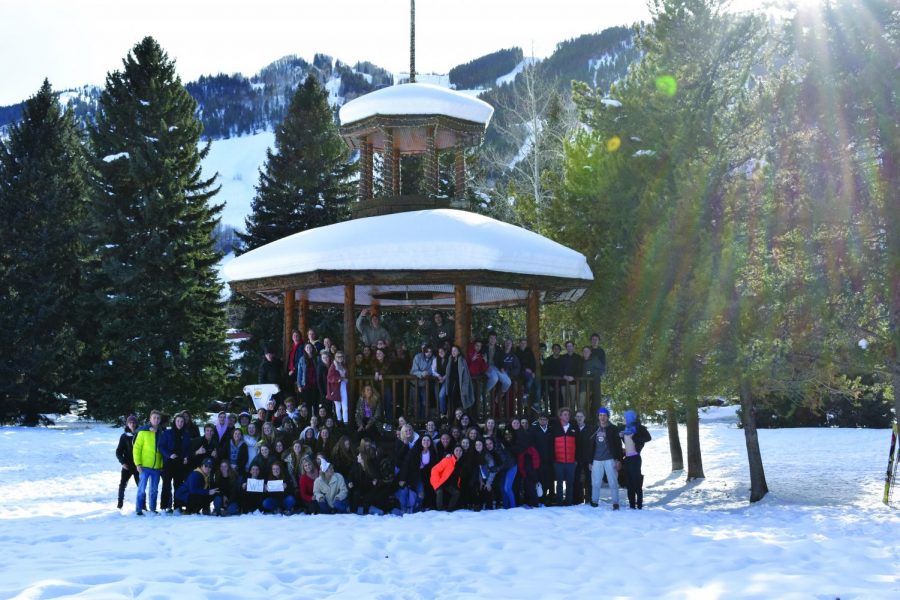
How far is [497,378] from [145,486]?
5.72 metres

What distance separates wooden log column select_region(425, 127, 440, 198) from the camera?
1677cm

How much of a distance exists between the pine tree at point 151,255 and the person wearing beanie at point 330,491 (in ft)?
52.8

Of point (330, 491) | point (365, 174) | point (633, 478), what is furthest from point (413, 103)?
point (633, 478)

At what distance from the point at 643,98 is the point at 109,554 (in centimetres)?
1401

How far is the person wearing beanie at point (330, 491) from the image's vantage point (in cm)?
1210

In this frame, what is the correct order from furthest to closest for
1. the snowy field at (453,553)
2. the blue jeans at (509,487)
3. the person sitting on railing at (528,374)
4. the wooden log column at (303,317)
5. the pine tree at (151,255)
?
the pine tree at (151,255) < the wooden log column at (303,317) < the person sitting on railing at (528,374) < the blue jeans at (509,487) < the snowy field at (453,553)

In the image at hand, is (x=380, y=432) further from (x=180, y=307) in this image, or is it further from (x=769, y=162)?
(x=180, y=307)

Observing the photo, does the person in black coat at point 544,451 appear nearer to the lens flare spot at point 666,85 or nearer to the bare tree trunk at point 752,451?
the bare tree trunk at point 752,451

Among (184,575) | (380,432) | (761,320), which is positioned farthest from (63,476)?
(761,320)

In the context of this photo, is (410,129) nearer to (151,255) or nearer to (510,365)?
(510,365)

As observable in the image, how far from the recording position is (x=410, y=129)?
1688 centimetres

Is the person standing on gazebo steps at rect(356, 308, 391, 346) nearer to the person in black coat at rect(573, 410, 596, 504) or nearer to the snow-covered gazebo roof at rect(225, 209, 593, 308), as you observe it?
the snow-covered gazebo roof at rect(225, 209, 593, 308)

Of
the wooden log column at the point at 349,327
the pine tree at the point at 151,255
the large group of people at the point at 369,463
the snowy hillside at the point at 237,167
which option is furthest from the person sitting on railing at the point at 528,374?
the snowy hillside at the point at 237,167

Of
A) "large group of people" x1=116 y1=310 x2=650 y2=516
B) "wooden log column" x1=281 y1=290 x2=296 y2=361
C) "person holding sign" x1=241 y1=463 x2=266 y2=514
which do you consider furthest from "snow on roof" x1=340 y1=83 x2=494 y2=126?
"person holding sign" x1=241 y1=463 x2=266 y2=514
